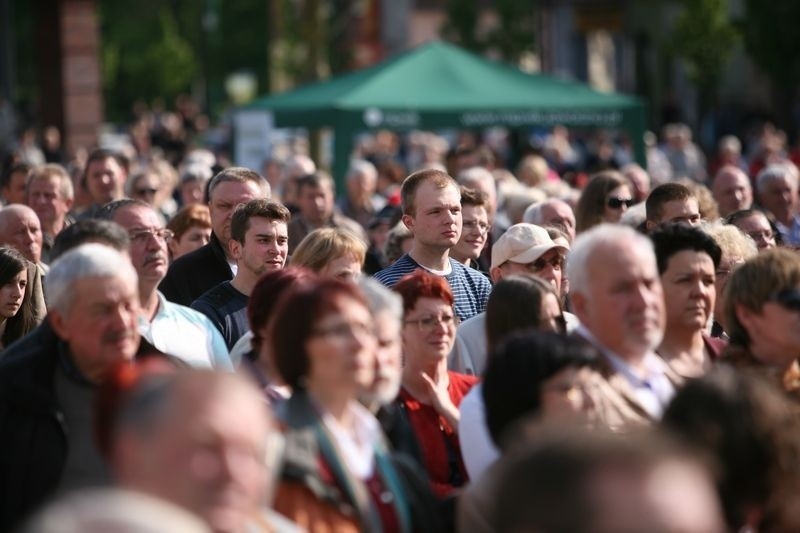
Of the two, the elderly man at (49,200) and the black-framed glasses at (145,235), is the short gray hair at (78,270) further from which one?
the elderly man at (49,200)

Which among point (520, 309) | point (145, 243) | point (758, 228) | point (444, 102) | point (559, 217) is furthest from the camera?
Answer: point (444, 102)

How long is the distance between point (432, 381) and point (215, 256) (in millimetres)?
3605

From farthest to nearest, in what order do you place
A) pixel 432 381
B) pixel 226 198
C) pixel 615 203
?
pixel 615 203, pixel 226 198, pixel 432 381

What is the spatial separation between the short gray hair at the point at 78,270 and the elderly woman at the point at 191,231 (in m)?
5.37

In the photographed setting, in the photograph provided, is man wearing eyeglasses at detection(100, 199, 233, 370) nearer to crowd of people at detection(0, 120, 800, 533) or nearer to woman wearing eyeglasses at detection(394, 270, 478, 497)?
crowd of people at detection(0, 120, 800, 533)

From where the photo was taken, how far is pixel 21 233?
10.8m

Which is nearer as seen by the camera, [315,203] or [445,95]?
[315,203]

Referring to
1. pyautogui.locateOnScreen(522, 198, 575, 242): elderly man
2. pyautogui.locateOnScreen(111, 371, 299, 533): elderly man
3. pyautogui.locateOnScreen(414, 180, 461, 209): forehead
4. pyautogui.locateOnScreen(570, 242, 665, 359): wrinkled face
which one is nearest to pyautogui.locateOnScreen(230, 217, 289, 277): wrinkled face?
pyautogui.locateOnScreen(414, 180, 461, 209): forehead

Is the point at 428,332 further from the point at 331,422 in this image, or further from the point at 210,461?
the point at 210,461

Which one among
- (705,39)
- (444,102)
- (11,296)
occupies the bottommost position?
(11,296)

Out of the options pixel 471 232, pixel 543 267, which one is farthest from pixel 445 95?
pixel 543 267

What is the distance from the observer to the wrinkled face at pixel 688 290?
756 centimetres

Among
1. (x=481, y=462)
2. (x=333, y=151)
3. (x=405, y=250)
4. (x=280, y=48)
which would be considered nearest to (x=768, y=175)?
(x=405, y=250)

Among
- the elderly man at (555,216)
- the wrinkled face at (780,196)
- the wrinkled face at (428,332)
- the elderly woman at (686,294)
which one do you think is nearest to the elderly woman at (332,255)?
the wrinkled face at (428,332)
